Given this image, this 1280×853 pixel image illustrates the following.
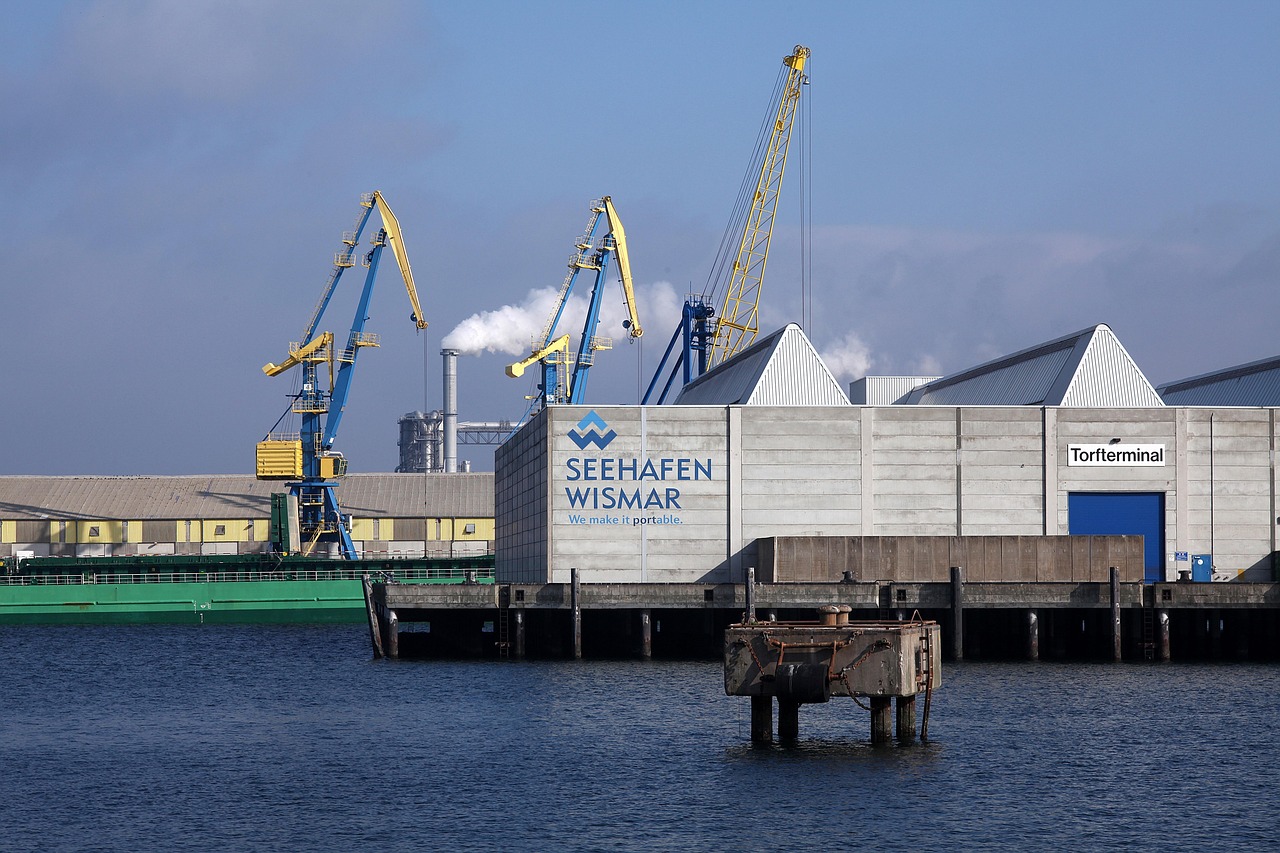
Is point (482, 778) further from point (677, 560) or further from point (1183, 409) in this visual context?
point (1183, 409)

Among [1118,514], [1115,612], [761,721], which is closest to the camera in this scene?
[761,721]

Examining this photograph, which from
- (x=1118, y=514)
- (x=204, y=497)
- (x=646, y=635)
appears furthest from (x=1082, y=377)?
(x=204, y=497)

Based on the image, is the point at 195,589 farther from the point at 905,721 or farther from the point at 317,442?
the point at 905,721

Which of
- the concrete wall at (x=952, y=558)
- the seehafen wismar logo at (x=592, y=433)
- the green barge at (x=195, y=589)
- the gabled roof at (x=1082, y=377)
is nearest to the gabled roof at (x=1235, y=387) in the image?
the gabled roof at (x=1082, y=377)

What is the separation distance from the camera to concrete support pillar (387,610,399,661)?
68188 millimetres

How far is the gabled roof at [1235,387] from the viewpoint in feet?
271

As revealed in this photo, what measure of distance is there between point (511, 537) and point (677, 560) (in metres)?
18.3

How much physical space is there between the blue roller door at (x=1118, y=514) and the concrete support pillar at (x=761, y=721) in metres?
36.1

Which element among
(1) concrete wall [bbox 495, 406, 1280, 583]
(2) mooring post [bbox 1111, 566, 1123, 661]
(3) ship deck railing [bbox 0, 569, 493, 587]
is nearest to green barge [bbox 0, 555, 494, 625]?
(3) ship deck railing [bbox 0, 569, 493, 587]

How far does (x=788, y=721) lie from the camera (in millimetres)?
38625

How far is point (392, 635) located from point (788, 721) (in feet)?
111

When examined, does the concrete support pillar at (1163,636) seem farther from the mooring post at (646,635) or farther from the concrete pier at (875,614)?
the mooring post at (646,635)

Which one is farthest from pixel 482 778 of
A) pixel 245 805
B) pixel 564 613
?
pixel 564 613

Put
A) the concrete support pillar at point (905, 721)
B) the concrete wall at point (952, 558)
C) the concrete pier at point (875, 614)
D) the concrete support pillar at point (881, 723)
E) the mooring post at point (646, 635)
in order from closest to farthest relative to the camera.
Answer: the concrete support pillar at point (881, 723) → the concrete support pillar at point (905, 721) → the concrete pier at point (875, 614) → the mooring post at point (646, 635) → the concrete wall at point (952, 558)
